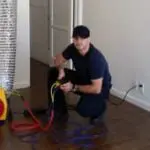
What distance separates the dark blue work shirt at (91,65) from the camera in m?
2.89

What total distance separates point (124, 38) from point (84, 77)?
33.8 inches

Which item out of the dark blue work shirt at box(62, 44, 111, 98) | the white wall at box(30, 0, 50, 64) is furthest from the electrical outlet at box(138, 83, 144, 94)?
the white wall at box(30, 0, 50, 64)

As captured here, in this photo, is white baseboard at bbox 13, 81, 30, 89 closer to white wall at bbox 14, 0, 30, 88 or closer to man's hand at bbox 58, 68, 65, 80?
white wall at bbox 14, 0, 30, 88

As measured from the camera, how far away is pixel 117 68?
3.89 meters

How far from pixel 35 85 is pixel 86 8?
1197 mm

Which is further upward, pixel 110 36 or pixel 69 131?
pixel 110 36

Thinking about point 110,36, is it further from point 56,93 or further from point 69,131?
point 69,131

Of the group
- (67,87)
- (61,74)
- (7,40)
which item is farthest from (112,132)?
(7,40)

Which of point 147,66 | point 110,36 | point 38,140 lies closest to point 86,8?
point 110,36

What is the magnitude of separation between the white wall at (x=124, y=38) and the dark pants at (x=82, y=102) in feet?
2.14

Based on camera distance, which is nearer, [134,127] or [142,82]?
Result: [134,127]

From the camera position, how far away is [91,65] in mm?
2908

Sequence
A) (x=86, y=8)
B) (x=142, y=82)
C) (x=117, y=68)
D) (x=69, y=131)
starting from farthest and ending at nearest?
(x=86, y=8) → (x=117, y=68) → (x=142, y=82) → (x=69, y=131)

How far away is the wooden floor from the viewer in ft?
8.64
